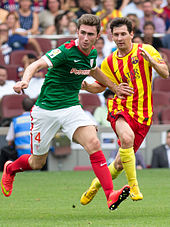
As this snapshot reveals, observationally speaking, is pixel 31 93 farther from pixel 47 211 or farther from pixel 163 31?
pixel 47 211

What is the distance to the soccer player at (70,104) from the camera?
20.8 feet

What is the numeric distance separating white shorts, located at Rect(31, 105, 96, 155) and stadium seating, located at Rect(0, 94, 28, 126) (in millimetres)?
6859

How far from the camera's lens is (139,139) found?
24.2 ft

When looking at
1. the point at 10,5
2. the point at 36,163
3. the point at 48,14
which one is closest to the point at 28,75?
the point at 36,163

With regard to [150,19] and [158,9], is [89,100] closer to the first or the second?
[150,19]

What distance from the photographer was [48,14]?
669 inches

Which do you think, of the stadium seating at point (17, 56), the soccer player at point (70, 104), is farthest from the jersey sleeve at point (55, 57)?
the stadium seating at point (17, 56)

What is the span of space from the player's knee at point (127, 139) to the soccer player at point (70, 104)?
0.63 meters

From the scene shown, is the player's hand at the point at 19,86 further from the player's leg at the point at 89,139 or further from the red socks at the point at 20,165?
the red socks at the point at 20,165

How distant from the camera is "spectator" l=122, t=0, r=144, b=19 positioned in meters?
17.7

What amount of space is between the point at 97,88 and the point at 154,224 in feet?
7.75

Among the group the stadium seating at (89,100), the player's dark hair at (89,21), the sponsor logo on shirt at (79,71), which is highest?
the player's dark hair at (89,21)

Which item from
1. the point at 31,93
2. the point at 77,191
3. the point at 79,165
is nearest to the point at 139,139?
the point at 77,191

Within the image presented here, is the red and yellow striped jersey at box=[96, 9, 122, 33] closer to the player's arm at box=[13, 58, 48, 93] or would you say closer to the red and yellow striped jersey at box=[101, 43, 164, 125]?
the red and yellow striped jersey at box=[101, 43, 164, 125]
